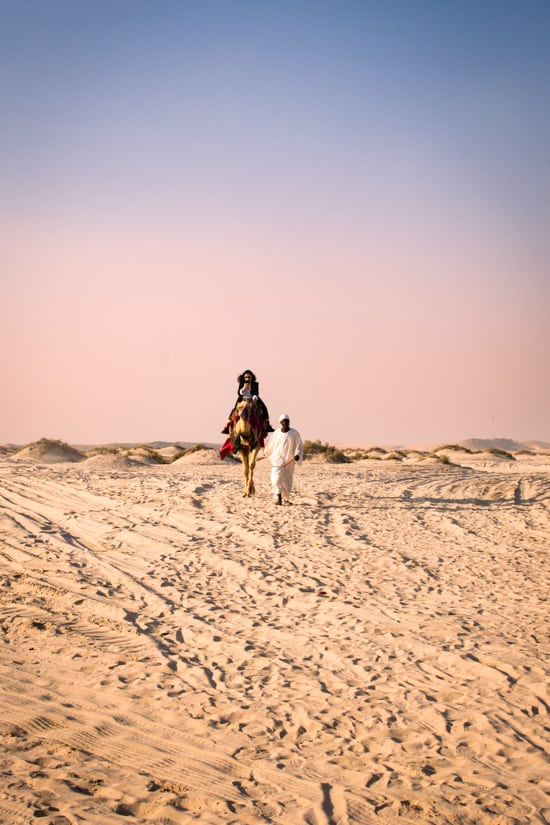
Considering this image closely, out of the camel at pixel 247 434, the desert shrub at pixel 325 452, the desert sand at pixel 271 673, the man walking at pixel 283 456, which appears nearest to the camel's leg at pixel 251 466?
the camel at pixel 247 434

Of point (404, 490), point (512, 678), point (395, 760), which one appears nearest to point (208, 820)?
point (395, 760)

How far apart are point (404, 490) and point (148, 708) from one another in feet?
43.9

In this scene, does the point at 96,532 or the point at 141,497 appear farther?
the point at 141,497

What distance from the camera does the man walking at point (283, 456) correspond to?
46.9 ft

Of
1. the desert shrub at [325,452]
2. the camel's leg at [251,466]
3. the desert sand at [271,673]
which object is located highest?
the desert shrub at [325,452]

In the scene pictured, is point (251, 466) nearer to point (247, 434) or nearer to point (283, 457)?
point (247, 434)

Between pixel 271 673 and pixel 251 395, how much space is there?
31.2 ft

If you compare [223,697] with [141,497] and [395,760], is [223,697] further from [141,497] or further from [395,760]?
[141,497]

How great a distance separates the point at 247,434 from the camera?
48.7ft

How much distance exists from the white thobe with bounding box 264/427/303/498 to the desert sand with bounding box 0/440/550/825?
7.20 ft

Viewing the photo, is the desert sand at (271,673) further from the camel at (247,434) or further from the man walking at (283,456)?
the camel at (247,434)

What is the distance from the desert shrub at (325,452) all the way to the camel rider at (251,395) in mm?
17707

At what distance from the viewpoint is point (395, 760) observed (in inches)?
171

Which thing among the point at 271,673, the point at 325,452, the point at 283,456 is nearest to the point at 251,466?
the point at 283,456
